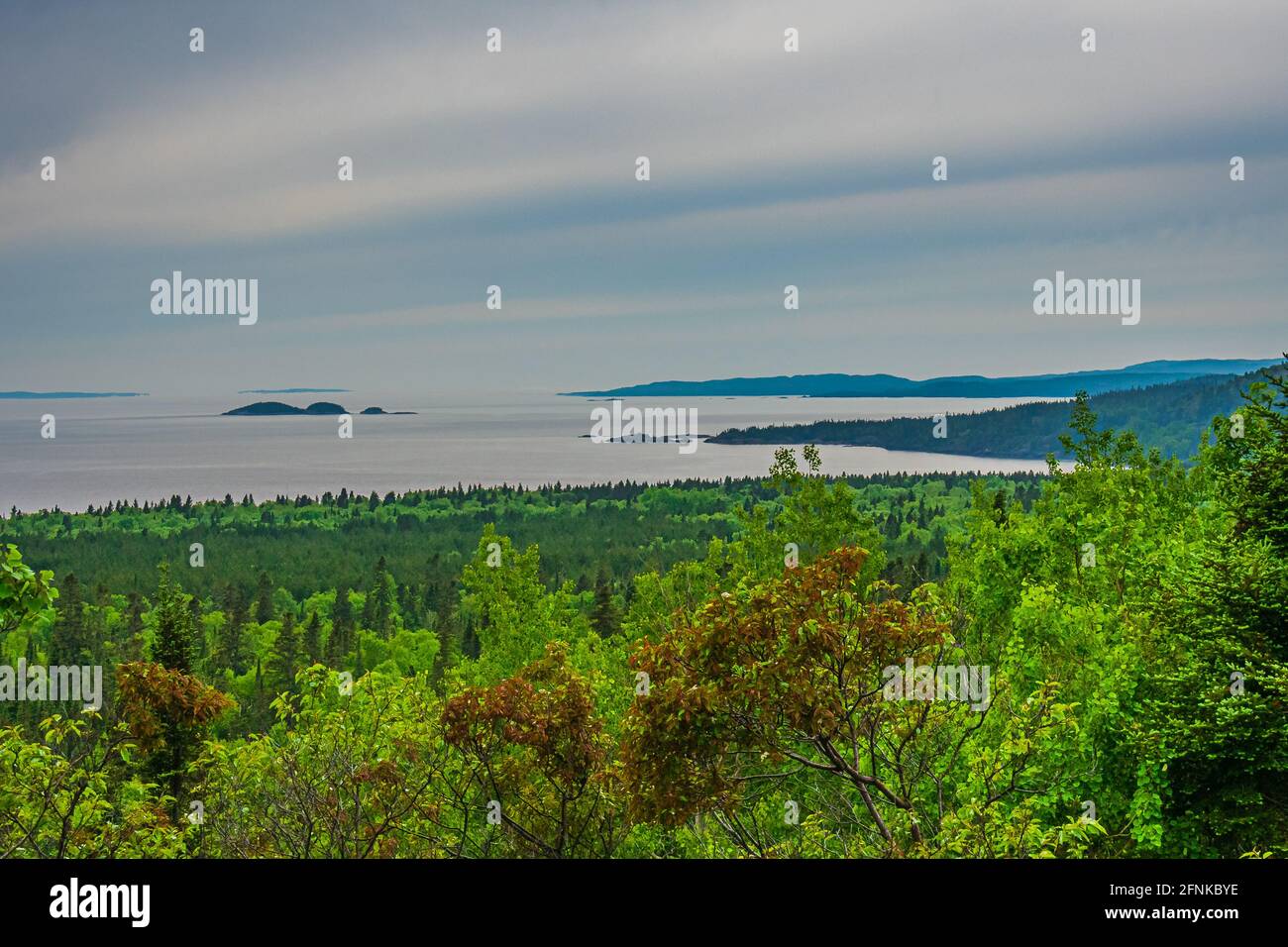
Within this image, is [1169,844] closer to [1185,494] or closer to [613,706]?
[613,706]

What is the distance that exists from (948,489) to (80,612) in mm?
138710

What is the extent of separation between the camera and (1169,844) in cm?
1780
